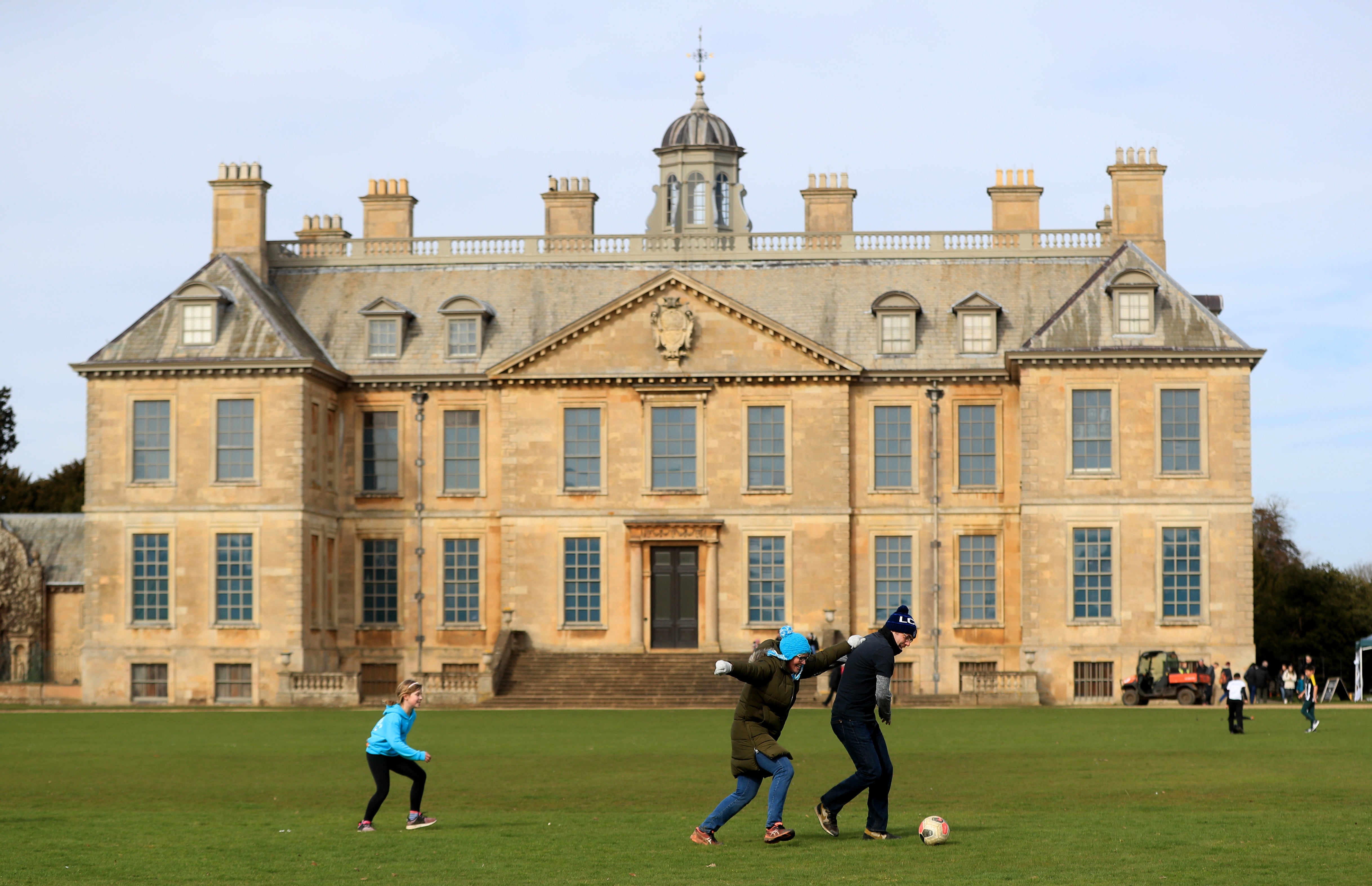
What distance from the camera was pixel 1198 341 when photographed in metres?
48.4

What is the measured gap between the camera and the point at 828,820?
55.4 feet

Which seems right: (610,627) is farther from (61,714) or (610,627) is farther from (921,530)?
(61,714)

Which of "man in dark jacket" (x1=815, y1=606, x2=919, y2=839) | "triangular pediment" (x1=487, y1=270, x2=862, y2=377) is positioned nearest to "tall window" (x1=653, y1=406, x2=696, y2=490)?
"triangular pediment" (x1=487, y1=270, x2=862, y2=377)

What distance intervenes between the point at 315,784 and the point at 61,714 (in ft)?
74.1

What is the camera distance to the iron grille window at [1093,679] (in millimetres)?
48094

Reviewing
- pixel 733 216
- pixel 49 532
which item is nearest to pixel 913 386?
pixel 733 216

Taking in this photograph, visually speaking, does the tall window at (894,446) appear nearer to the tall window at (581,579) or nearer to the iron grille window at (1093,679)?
the iron grille window at (1093,679)

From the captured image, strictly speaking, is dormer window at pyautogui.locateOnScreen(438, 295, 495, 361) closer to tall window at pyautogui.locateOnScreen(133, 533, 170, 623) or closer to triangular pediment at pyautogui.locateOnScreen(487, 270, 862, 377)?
triangular pediment at pyautogui.locateOnScreen(487, 270, 862, 377)

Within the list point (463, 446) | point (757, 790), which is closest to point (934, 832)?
point (757, 790)

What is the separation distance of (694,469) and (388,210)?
41.6 ft

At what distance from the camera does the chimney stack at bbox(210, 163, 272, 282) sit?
5350 centimetres

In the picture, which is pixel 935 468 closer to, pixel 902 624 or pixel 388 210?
pixel 388 210

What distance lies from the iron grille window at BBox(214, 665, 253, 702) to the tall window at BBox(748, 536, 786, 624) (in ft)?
42.0

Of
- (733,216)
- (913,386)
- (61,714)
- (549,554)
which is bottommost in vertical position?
(61,714)
